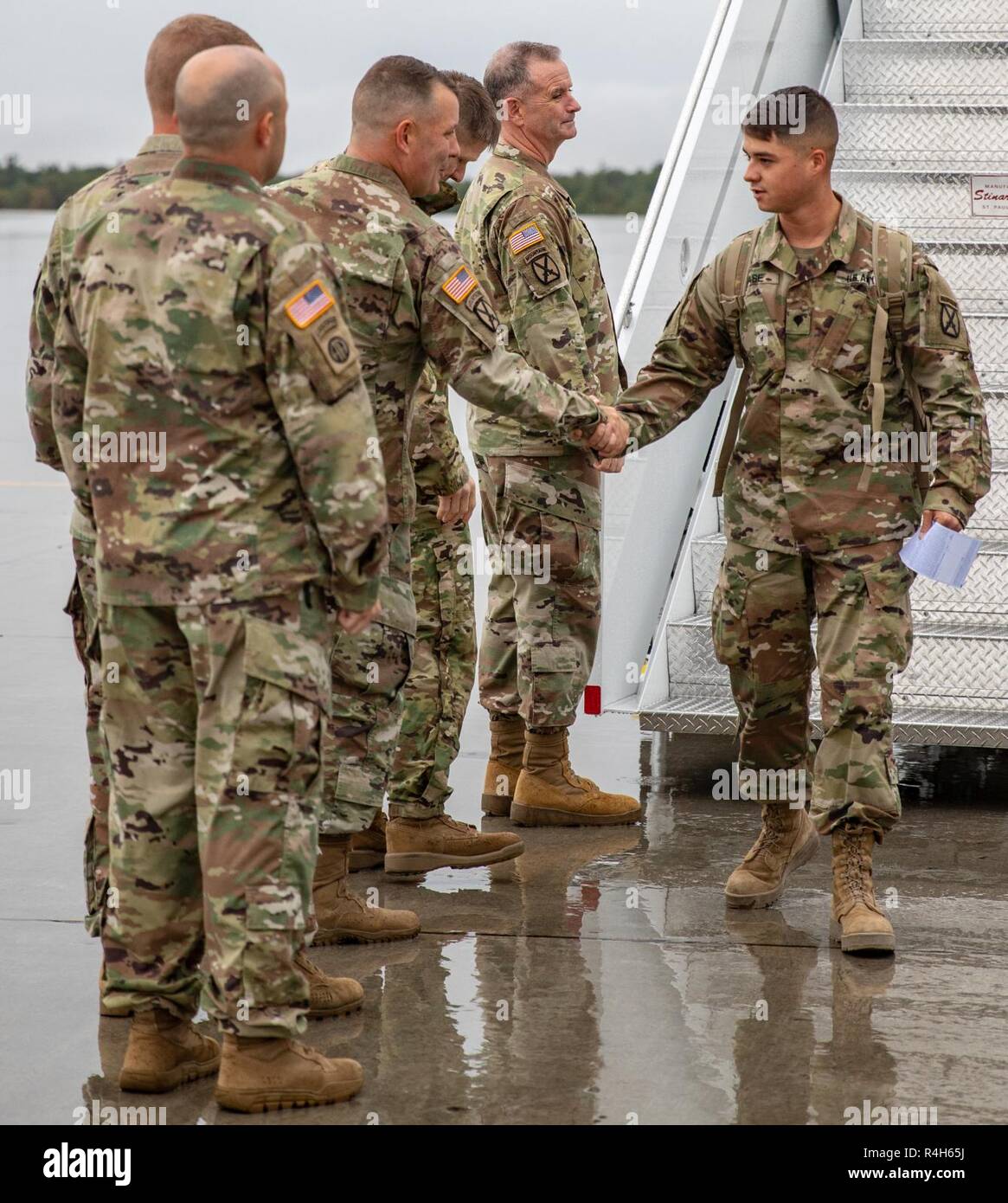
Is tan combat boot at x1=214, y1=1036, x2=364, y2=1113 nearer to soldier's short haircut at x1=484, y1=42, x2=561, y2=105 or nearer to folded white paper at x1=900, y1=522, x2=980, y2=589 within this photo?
folded white paper at x1=900, y1=522, x2=980, y2=589

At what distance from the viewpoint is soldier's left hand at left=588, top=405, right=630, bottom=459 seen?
15.7ft

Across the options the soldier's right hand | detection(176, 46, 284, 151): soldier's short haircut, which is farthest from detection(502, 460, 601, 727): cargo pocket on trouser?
detection(176, 46, 284, 151): soldier's short haircut

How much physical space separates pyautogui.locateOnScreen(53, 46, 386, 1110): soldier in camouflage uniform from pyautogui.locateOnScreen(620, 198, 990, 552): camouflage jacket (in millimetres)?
1613

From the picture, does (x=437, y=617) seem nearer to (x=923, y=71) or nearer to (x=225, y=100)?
(x=225, y=100)

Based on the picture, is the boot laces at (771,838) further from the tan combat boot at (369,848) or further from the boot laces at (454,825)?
the tan combat boot at (369,848)

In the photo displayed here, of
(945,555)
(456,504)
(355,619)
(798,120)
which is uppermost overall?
(798,120)

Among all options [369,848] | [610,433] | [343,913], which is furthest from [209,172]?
[369,848]

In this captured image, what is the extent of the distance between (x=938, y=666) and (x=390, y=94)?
3.07m

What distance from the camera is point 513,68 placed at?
18.7 feet

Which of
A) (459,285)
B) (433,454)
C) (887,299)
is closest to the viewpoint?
(459,285)

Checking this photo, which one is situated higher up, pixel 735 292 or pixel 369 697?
pixel 735 292

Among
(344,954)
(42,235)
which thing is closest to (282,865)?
(344,954)

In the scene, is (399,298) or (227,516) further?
(399,298)

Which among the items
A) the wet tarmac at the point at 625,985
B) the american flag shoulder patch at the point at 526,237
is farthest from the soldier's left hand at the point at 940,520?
the american flag shoulder patch at the point at 526,237
